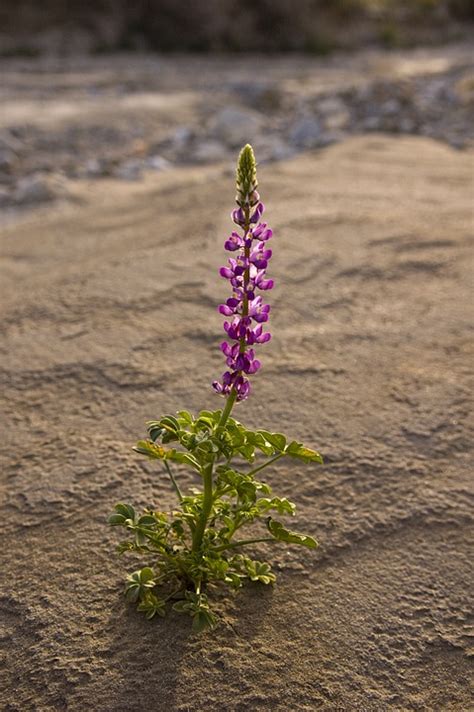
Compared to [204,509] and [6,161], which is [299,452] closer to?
[204,509]

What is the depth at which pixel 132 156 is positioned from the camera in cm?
586

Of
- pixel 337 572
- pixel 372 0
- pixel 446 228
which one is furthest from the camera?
pixel 372 0

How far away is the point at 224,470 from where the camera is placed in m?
1.66

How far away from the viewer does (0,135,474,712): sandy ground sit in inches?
68.1

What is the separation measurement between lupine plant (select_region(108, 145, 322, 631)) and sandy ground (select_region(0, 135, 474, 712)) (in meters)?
0.07

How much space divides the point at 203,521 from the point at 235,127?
5070 mm

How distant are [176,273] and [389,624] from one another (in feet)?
6.19

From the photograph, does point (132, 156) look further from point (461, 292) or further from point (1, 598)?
point (1, 598)

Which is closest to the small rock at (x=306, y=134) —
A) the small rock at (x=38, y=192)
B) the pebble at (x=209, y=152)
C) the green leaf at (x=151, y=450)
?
the pebble at (x=209, y=152)

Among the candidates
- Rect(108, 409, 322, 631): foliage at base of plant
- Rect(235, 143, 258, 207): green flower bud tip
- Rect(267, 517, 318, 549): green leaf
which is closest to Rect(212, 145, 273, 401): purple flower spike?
Rect(235, 143, 258, 207): green flower bud tip

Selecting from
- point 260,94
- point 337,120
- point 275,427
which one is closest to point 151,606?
point 275,427

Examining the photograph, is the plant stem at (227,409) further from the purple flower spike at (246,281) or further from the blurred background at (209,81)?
the blurred background at (209,81)

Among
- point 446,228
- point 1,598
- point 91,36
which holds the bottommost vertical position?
point 1,598

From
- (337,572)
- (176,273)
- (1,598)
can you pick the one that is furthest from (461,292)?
(1,598)
